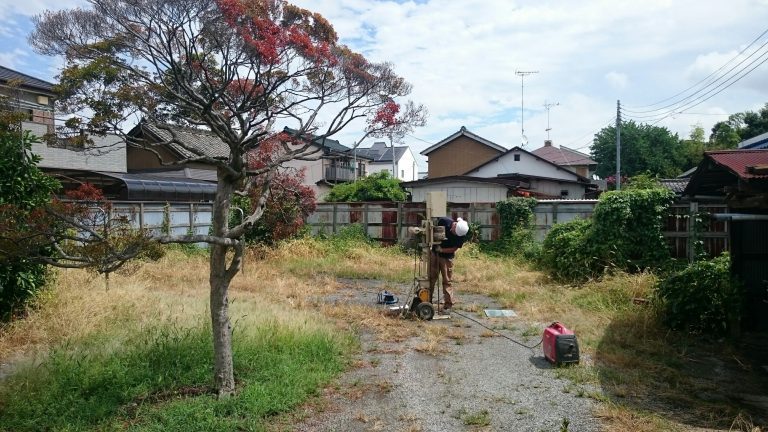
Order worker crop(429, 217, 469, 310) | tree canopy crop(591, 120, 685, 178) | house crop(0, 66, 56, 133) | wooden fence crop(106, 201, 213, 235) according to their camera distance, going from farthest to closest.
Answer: tree canopy crop(591, 120, 685, 178), wooden fence crop(106, 201, 213, 235), house crop(0, 66, 56, 133), worker crop(429, 217, 469, 310)

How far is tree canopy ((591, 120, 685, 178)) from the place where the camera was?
40.4 meters

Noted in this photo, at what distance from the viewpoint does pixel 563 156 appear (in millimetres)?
36062

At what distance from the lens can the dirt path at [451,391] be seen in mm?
4188

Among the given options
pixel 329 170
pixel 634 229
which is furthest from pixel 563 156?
pixel 634 229

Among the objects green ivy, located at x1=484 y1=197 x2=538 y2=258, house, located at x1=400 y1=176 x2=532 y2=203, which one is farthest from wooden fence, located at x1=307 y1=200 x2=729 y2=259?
house, located at x1=400 y1=176 x2=532 y2=203

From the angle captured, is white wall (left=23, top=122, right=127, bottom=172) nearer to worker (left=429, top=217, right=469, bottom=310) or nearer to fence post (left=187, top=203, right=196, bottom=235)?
fence post (left=187, top=203, right=196, bottom=235)

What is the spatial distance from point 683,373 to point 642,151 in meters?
39.8

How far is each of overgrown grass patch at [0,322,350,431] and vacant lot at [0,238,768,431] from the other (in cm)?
2

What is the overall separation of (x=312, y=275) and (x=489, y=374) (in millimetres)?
7182

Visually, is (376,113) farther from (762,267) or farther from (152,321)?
(762,267)

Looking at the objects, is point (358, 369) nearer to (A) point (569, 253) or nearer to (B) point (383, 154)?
(A) point (569, 253)

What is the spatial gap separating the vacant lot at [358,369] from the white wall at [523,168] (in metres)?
18.2

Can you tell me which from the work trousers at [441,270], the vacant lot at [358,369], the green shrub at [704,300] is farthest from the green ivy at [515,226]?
the green shrub at [704,300]

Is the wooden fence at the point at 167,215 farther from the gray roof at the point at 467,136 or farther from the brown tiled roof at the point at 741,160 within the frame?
the gray roof at the point at 467,136
